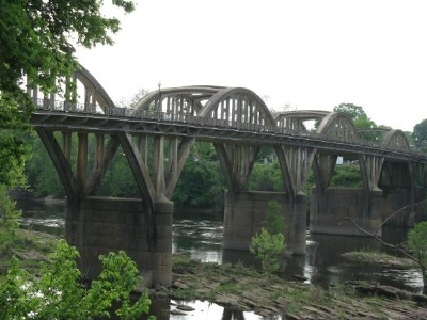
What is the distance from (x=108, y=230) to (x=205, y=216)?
6629 centimetres

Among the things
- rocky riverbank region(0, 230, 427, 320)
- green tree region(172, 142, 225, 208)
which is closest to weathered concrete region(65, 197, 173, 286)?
rocky riverbank region(0, 230, 427, 320)

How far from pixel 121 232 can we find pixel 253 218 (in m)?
26.7

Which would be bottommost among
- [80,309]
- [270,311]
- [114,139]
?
[270,311]

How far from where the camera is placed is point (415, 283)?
56.5 meters

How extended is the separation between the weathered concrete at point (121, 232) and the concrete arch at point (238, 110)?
1246 cm

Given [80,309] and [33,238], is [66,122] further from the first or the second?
[80,309]

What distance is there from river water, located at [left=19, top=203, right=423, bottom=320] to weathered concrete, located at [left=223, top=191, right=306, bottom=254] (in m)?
1.66

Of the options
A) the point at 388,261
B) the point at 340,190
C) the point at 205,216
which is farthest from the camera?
the point at 205,216

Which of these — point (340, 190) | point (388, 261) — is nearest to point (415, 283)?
point (388, 261)

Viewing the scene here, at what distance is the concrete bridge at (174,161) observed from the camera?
4772cm

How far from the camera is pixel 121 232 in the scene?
49.2 metres

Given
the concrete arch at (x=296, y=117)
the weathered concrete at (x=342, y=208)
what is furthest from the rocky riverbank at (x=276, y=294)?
the weathered concrete at (x=342, y=208)

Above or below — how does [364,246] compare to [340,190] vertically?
below

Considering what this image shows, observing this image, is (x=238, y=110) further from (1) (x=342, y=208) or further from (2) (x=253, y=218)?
(1) (x=342, y=208)
